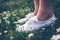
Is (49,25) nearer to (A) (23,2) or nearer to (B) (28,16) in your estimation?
(B) (28,16)

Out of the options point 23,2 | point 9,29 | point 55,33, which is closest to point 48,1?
point 55,33

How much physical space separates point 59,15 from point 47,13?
16.1 inches

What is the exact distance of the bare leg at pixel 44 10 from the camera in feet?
9.74

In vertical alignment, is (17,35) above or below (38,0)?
below

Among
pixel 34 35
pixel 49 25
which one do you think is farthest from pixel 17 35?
pixel 49 25

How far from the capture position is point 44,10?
9.82 feet

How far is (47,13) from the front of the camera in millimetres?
3020

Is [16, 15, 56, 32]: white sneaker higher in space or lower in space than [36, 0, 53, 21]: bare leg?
lower

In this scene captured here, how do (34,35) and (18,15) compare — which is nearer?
(34,35)

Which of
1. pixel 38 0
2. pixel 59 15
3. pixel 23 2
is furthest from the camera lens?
pixel 23 2

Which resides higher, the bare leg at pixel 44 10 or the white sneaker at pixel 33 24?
the bare leg at pixel 44 10

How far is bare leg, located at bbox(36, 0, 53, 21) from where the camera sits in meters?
2.97

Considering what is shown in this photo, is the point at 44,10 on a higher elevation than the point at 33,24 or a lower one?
higher

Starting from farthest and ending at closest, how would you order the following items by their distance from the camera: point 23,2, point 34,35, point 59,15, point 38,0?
point 23,2 < point 59,15 < point 38,0 < point 34,35
